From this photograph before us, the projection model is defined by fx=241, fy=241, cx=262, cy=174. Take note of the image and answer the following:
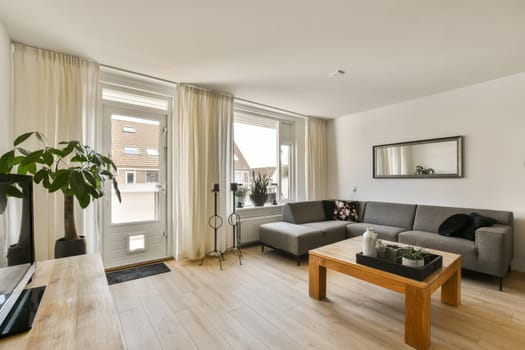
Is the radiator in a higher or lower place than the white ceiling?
lower

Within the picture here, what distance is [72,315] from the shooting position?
1.06 metres

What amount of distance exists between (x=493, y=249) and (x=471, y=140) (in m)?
1.61

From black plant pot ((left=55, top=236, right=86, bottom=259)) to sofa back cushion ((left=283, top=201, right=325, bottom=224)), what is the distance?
2825 millimetres

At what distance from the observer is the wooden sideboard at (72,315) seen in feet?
2.88

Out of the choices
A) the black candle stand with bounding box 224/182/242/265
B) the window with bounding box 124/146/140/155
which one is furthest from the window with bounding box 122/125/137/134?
the black candle stand with bounding box 224/182/242/265

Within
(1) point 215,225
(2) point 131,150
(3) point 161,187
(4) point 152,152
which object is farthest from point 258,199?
(2) point 131,150

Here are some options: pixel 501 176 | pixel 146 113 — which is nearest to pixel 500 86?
pixel 501 176

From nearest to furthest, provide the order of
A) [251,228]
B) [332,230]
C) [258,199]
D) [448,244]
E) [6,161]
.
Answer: [6,161] → [448,244] → [332,230] → [251,228] → [258,199]

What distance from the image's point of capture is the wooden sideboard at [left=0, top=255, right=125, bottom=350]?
0.88m

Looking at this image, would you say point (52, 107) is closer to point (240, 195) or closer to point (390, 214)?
point (240, 195)

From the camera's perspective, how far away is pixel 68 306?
1137mm

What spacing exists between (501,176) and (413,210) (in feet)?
3.63

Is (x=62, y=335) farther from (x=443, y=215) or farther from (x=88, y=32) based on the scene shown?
(x=443, y=215)

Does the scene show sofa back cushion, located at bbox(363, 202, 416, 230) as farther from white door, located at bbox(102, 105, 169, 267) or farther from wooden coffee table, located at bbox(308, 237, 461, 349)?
white door, located at bbox(102, 105, 169, 267)
